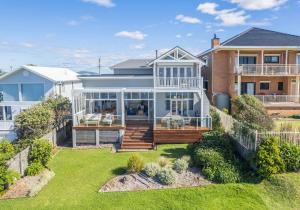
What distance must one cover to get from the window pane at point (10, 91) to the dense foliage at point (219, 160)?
2094cm

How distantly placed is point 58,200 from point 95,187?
2.08 meters

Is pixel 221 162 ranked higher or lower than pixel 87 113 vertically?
lower

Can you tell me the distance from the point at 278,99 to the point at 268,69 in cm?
378

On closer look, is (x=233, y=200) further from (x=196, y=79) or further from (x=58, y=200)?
(x=196, y=79)

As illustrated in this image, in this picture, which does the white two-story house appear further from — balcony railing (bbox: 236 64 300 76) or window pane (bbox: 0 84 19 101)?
balcony railing (bbox: 236 64 300 76)

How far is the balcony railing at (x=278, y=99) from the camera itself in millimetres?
30045

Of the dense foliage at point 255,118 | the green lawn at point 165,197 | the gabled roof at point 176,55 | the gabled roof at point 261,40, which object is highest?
the gabled roof at point 261,40

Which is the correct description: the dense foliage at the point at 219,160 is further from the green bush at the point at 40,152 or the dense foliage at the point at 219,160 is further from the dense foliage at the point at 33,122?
the dense foliage at the point at 33,122

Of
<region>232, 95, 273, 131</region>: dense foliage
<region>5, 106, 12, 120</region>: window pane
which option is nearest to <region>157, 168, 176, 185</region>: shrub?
<region>232, 95, 273, 131</region>: dense foliage

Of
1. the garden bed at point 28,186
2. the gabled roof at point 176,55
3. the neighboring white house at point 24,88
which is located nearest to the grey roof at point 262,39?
the gabled roof at point 176,55

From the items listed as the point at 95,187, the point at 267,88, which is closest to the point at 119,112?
the point at 95,187

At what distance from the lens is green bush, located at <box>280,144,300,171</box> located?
1369cm

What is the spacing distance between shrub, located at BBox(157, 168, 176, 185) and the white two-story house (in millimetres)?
6326

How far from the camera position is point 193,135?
2114 centimetres
